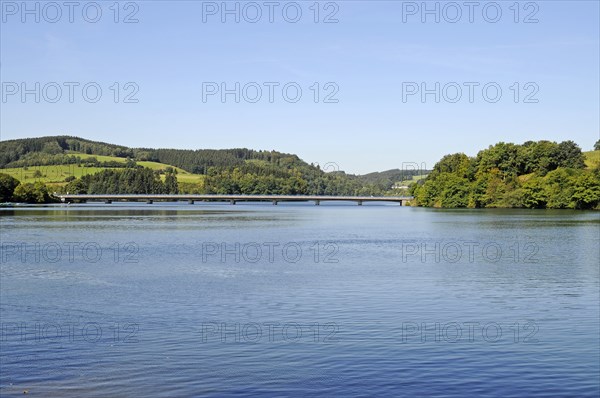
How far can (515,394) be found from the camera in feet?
59.7

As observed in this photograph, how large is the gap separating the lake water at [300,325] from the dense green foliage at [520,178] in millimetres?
109280

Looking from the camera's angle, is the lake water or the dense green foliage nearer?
the lake water

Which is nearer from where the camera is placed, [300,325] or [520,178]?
[300,325]

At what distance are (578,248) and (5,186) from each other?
A: 17555 centimetres

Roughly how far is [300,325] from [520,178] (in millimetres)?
166542

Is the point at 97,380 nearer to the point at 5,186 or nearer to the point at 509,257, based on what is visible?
the point at 509,257

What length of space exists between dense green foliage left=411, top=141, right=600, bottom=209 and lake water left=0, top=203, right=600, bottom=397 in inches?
4302

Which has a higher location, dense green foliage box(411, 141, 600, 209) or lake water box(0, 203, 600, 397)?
dense green foliage box(411, 141, 600, 209)

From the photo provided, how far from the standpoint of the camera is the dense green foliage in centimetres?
15600

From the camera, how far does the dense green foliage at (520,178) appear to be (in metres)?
156

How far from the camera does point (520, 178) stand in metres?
182

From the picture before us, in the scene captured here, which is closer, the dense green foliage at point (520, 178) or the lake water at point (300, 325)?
the lake water at point (300, 325)

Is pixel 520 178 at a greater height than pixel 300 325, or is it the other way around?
pixel 520 178

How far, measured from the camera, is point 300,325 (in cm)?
2673
